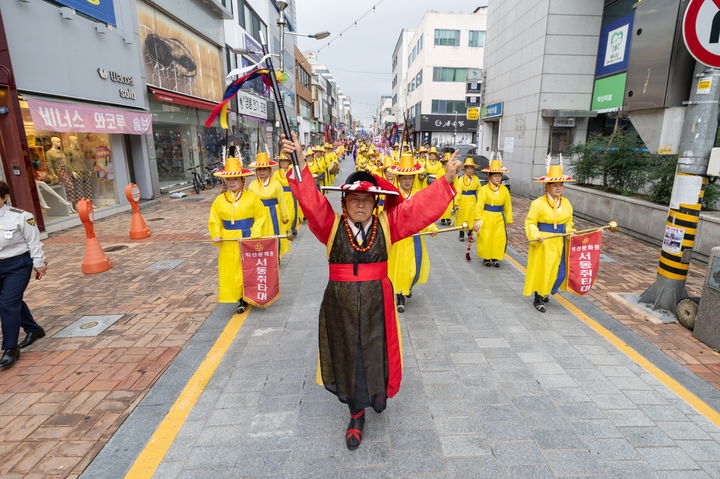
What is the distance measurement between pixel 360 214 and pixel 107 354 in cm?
339

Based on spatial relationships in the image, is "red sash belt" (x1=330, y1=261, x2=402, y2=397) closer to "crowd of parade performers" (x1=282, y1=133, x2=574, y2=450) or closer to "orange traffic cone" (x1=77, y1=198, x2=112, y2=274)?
"crowd of parade performers" (x1=282, y1=133, x2=574, y2=450)

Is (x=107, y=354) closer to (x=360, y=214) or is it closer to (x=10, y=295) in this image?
(x=10, y=295)

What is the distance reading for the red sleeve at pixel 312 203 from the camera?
111 inches

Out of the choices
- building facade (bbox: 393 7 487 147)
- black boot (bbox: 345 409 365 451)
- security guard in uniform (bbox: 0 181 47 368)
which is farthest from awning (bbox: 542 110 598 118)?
building facade (bbox: 393 7 487 147)

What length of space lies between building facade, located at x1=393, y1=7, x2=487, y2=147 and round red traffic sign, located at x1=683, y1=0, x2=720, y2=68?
34.0m

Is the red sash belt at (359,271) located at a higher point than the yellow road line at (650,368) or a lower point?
higher

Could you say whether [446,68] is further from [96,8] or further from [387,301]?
[387,301]

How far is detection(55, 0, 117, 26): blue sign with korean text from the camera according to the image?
10.2m

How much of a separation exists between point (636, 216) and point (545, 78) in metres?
7.46

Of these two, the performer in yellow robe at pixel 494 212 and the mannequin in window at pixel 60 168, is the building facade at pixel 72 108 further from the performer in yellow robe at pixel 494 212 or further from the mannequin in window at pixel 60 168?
the performer in yellow robe at pixel 494 212

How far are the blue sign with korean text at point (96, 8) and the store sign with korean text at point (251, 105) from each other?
9881 mm

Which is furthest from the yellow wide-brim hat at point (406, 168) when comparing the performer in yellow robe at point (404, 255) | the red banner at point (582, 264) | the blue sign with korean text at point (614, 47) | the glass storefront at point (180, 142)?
the glass storefront at point (180, 142)

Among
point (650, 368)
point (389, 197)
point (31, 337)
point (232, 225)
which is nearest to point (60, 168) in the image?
point (31, 337)

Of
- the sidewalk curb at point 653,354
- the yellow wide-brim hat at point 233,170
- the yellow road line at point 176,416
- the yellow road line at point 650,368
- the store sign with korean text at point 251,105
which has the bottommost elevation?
the yellow road line at point 176,416
